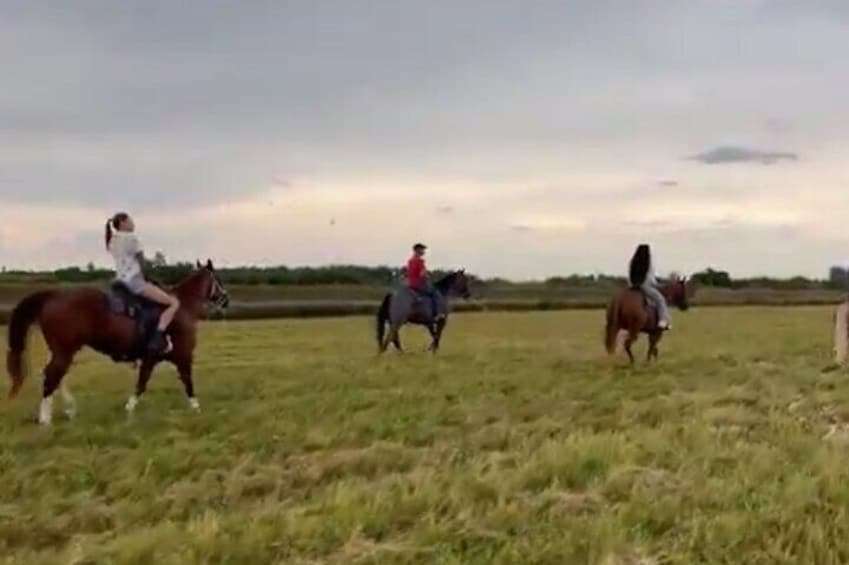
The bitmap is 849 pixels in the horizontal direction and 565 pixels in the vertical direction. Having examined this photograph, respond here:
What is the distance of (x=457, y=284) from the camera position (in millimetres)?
23375

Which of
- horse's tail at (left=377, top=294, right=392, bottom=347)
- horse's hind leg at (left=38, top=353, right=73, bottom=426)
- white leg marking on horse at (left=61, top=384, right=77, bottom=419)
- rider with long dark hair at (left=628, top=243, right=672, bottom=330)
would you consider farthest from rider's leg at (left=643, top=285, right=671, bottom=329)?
horse's hind leg at (left=38, top=353, right=73, bottom=426)

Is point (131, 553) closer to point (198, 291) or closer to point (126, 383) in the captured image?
point (198, 291)

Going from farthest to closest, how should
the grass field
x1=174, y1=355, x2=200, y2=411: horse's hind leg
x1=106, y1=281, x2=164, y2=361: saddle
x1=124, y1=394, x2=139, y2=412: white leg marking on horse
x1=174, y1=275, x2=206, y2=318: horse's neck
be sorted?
1. x1=174, y1=275, x2=206, y2=318: horse's neck
2. x1=174, y1=355, x2=200, y2=411: horse's hind leg
3. x1=124, y1=394, x2=139, y2=412: white leg marking on horse
4. x1=106, y1=281, x2=164, y2=361: saddle
5. the grass field

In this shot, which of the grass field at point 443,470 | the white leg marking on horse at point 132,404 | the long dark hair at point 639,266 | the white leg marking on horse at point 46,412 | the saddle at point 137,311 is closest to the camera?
the grass field at point 443,470

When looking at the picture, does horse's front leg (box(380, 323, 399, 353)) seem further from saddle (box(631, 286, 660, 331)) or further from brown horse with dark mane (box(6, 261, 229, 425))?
brown horse with dark mane (box(6, 261, 229, 425))

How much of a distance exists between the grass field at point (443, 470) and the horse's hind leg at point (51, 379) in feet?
0.70

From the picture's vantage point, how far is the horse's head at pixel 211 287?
14.4 meters

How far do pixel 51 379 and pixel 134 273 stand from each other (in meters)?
Answer: 1.46

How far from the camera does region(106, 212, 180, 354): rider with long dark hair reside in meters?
12.5

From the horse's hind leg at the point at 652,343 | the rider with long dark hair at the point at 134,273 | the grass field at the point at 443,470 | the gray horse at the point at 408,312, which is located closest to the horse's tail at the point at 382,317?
the gray horse at the point at 408,312

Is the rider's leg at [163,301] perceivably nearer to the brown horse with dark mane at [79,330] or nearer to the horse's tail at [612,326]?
the brown horse with dark mane at [79,330]

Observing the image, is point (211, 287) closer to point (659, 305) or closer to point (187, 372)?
point (187, 372)

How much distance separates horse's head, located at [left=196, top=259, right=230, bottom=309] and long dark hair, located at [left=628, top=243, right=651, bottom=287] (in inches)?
252

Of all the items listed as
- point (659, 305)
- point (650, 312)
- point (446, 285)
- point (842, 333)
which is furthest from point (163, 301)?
point (842, 333)
